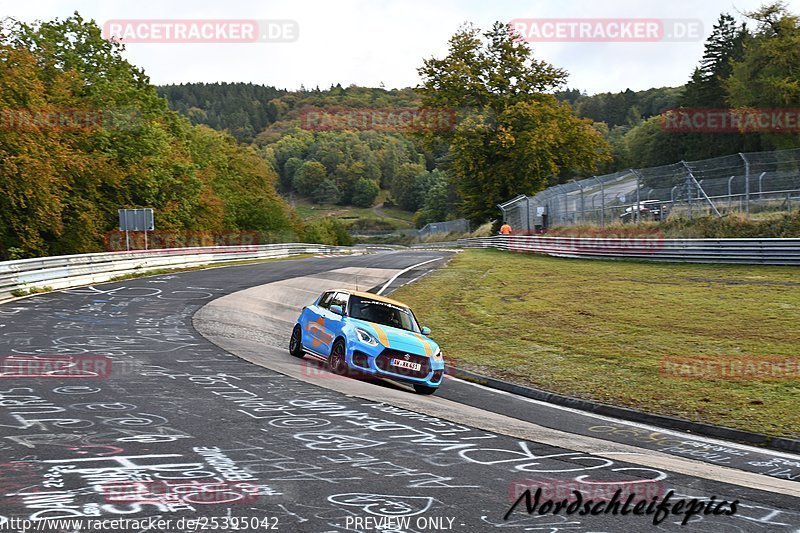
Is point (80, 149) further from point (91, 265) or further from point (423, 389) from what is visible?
point (423, 389)

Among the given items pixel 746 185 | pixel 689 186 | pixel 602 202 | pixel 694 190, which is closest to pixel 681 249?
pixel 694 190

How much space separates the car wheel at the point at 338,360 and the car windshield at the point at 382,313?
674 mm

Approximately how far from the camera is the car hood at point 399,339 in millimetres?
13211

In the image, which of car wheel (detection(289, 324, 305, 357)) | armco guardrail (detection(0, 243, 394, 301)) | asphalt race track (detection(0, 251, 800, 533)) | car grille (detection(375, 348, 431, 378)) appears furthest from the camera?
armco guardrail (detection(0, 243, 394, 301))

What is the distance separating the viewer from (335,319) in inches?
562

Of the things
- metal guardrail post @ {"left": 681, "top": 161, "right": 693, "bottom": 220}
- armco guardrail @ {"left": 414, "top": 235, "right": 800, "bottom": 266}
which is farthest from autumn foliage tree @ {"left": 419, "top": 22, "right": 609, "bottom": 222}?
metal guardrail post @ {"left": 681, "top": 161, "right": 693, "bottom": 220}

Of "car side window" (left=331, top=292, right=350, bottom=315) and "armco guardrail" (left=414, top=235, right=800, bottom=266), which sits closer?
"car side window" (left=331, top=292, right=350, bottom=315)

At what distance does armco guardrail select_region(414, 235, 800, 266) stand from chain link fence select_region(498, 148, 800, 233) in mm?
1329

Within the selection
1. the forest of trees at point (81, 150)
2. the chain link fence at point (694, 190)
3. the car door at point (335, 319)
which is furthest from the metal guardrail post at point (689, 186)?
the forest of trees at point (81, 150)

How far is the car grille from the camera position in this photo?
12992 millimetres

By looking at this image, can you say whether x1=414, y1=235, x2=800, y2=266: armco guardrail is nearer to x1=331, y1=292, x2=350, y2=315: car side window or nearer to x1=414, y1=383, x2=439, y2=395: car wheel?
x1=331, y1=292, x2=350, y2=315: car side window

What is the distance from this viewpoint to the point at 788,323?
1720cm

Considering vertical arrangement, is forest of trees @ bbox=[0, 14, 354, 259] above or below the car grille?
above

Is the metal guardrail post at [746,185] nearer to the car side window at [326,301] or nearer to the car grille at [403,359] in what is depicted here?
the car side window at [326,301]
